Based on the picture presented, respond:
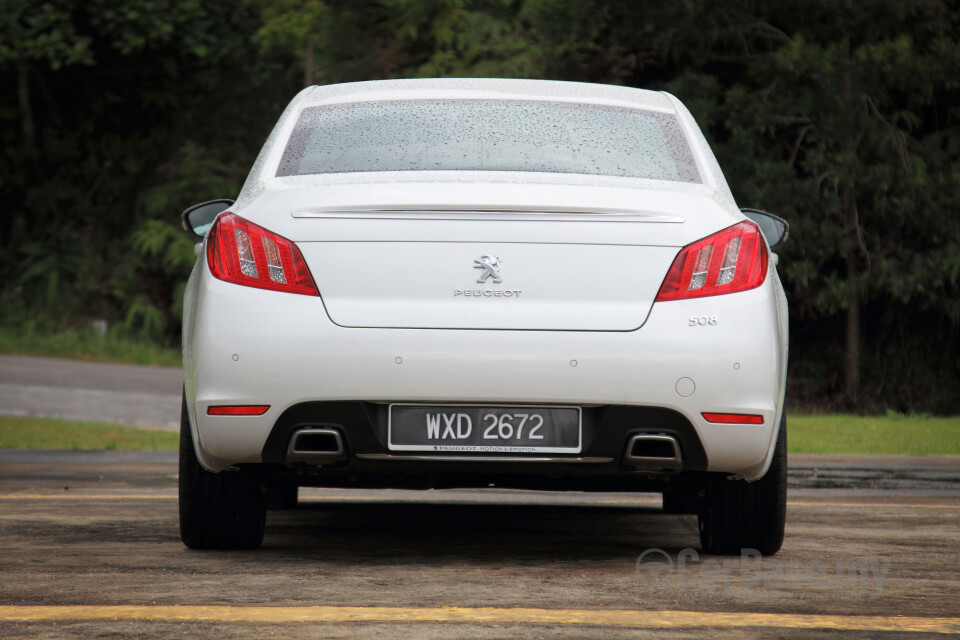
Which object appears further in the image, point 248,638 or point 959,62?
point 959,62

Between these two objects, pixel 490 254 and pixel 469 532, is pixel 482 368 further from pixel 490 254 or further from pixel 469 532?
pixel 469 532

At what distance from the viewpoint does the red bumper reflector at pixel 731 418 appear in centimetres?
455

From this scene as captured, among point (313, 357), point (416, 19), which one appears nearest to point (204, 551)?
point (313, 357)

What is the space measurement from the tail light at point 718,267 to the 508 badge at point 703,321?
0.24 ft

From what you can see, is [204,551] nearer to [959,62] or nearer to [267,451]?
[267,451]

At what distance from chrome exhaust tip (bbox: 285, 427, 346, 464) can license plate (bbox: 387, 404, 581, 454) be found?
0.16 m

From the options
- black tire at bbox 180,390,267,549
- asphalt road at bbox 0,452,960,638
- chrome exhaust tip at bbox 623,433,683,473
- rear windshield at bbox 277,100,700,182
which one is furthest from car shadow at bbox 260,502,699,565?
rear windshield at bbox 277,100,700,182

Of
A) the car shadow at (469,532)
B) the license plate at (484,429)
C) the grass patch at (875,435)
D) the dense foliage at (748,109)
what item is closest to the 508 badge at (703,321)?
the license plate at (484,429)

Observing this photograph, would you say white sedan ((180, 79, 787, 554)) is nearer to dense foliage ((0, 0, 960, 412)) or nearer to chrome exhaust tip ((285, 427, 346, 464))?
chrome exhaust tip ((285, 427, 346, 464))

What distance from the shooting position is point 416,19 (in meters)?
22.4

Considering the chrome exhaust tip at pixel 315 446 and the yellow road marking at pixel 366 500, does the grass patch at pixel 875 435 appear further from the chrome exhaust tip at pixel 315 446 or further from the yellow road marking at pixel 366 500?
the chrome exhaust tip at pixel 315 446

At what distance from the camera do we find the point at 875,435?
12.6 meters

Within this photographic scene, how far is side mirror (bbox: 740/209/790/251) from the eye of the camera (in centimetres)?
535

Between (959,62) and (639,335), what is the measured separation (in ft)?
48.7
